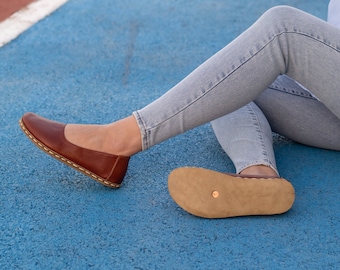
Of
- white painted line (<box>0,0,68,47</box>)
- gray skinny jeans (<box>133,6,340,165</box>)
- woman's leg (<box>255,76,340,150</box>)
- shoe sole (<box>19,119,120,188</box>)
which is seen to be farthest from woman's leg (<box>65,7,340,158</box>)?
white painted line (<box>0,0,68,47</box>)

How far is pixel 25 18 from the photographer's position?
3242 millimetres

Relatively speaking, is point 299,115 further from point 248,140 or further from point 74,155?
point 74,155

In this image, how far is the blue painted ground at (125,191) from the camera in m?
1.40

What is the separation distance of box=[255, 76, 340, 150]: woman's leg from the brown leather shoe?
19.4 inches

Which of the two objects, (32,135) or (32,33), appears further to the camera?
(32,33)

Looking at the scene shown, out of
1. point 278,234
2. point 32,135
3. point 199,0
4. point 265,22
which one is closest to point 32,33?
point 199,0

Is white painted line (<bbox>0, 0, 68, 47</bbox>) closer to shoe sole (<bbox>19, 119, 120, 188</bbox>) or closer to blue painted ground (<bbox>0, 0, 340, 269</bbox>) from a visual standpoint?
blue painted ground (<bbox>0, 0, 340, 269</bbox>)

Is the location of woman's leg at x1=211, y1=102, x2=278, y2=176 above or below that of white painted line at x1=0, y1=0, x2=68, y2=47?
above

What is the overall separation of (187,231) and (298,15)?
0.58 meters

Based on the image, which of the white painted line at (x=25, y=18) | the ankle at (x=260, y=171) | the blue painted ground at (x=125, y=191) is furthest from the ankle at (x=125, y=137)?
the white painted line at (x=25, y=18)

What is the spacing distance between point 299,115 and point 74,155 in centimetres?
64

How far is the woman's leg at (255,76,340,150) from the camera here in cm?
179

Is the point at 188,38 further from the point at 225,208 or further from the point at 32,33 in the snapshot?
the point at 225,208

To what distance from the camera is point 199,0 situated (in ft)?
12.0
